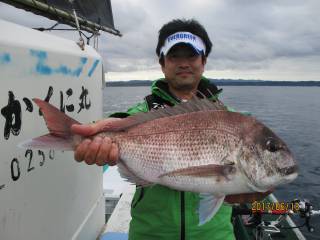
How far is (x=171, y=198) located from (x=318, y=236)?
9.60 m

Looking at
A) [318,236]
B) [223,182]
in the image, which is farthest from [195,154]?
Result: [318,236]

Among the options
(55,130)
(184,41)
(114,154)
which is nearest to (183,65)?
(184,41)

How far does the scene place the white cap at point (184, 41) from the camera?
357 cm

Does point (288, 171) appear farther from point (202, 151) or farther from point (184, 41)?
point (184, 41)

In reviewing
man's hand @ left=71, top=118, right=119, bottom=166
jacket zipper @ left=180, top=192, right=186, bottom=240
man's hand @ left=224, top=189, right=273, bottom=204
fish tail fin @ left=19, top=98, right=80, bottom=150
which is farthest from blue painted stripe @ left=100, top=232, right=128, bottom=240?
fish tail fin @ left=19, top=98, right=80, bottom=150

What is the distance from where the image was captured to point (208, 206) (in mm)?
2785

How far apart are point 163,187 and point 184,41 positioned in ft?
4.39

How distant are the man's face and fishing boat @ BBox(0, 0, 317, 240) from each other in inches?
39.6

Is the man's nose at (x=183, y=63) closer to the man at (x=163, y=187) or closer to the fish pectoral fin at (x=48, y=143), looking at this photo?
the man at (x=163, y=187)

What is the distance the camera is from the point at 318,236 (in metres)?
11.3

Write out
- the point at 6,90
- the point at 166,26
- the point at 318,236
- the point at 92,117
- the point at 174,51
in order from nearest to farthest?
the point at 6,90 < the point at 174,51 < the point at 166,26 < the point at 92,117 < the point at 318,236

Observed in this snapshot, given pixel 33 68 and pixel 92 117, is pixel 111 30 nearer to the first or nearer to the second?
pixel 92 117

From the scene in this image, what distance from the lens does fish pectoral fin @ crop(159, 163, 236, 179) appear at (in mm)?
2674

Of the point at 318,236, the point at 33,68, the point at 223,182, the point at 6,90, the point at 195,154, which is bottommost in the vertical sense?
the point at 318,236
